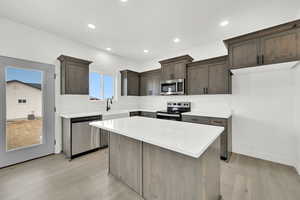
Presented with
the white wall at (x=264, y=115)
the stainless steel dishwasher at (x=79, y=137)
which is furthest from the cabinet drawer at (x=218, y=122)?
the stainless steel dishwasher at (x=79, y=137)

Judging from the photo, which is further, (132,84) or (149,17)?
(132,84)

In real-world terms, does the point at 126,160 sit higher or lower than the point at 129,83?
lower

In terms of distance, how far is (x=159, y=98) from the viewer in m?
4.84

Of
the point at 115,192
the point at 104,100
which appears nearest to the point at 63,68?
the point at 104,100

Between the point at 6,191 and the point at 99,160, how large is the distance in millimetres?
1393

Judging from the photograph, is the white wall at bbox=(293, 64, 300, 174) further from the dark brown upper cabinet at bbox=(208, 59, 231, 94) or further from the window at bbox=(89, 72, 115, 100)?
the window at bbox=(89, 72, 115, 100)

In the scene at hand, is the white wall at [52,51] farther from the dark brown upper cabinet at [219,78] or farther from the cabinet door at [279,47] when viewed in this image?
the cabinet door at [279,47]

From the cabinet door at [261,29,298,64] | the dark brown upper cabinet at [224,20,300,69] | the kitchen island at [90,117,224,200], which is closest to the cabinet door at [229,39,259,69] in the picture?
the dark brown upper cabinet at [224,20,300,69]

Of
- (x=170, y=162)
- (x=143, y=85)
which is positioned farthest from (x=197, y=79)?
(x=170, y=162)

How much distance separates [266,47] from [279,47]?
0.17m

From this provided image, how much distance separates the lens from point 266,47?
2.32m

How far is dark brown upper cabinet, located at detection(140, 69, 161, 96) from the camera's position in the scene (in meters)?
4.53

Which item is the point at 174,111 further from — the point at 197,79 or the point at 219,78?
the point at 219,78

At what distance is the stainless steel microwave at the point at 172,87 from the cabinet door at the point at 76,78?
228 centimetres
